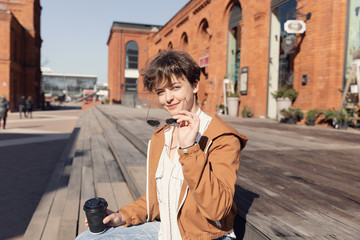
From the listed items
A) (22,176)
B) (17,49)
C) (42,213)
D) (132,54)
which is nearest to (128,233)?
(42,213)

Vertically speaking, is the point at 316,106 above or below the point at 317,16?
below

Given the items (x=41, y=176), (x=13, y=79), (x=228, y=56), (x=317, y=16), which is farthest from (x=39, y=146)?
(x=13, y=79)

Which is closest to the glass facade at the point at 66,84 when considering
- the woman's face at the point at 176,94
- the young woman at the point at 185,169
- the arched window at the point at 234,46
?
the arched window at the point at 234,46

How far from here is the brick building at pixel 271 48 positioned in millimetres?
8875

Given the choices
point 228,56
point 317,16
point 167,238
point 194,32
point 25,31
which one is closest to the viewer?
point 167,238

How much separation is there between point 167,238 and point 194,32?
67.3 feet

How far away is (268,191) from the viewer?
6.96ft

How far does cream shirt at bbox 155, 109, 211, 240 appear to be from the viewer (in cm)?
130

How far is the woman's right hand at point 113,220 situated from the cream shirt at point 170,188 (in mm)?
260

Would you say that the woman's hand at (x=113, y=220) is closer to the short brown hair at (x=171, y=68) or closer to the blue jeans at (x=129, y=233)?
the blue jeans at (x=129, y=233)

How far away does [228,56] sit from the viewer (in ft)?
52.6

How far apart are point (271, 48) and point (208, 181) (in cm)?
1227

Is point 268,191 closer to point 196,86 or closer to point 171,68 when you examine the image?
point 196,86

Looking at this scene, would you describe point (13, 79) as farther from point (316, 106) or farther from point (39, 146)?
point (316, 106)
